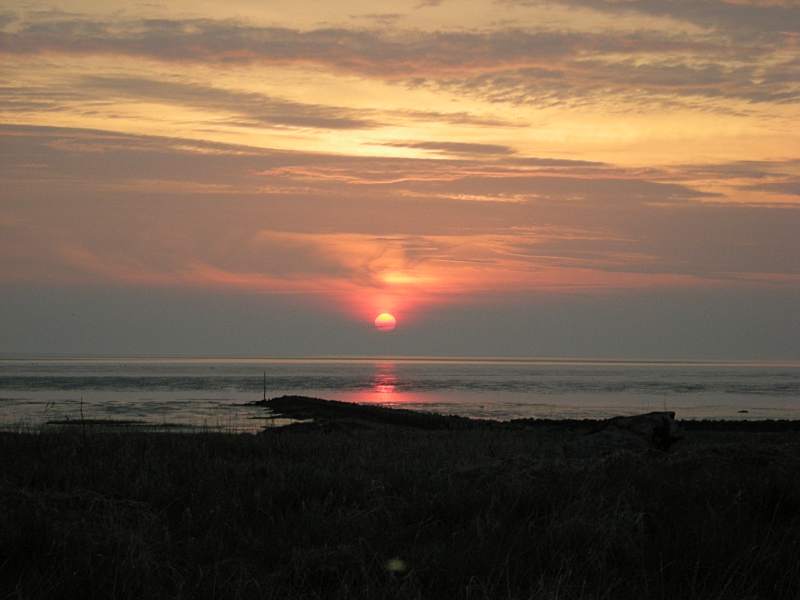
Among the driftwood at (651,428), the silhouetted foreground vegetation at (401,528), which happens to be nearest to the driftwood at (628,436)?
the driftwood at (651,428)

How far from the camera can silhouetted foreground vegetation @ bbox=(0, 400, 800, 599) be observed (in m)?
7.25

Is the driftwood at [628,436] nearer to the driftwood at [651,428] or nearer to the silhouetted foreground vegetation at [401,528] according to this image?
the driftwood at [651,428]

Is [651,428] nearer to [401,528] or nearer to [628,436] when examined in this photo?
[628,436]

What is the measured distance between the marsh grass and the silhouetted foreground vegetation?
0.02m

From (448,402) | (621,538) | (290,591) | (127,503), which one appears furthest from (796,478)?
(448,402)

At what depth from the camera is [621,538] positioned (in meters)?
8.31

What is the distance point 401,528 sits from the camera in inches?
356

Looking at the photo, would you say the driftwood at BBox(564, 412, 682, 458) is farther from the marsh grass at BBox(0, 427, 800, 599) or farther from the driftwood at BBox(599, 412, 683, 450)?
the marsh grass at BBox(0, 427, 800, 599)

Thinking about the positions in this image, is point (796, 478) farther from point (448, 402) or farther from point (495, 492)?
point (448, 402)

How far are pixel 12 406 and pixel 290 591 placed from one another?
5291cm

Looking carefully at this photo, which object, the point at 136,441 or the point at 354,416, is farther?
the point at 354,416

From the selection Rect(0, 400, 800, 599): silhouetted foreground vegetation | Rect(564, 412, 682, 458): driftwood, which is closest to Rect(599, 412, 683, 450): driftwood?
Rect(564, 412, 682, 458): driftwood

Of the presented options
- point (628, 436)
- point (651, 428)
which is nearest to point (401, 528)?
point (628, 436)

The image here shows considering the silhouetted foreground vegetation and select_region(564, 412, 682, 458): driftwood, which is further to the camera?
select_region(564, 412, 682, 458): driftwood
